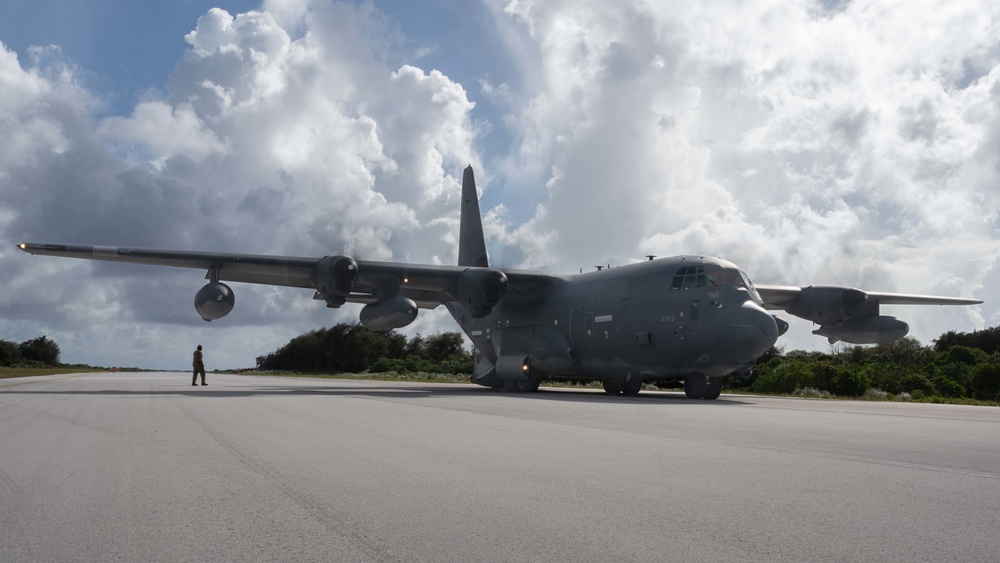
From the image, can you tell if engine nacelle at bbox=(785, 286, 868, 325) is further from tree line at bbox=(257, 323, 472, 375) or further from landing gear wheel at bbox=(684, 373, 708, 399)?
tree line at bbox=(257, 323, 472, 375)

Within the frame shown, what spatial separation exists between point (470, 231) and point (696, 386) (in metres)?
15.8

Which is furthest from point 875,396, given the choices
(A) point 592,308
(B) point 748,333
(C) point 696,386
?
(A) point 592,308

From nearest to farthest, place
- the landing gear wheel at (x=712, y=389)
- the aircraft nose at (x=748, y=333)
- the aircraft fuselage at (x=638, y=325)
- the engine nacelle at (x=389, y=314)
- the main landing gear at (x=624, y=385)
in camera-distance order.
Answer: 1. the aircraft nose at (x=748, y=333)
2. the aircraft fuselage at (x=638, y=325)
3. the landing gear wheel at (x=712, y=389)
4. the engine nacelle at (x=389, y=314)
5. the main landing gear at (x=624, y=385)

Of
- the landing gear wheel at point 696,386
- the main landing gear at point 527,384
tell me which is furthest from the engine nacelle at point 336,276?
the landing gear wheel at point 696,386

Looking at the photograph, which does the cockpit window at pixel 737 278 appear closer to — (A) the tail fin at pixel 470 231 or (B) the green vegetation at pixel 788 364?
(B) the green vegetation at pixel 788 364

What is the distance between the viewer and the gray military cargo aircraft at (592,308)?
2147 cm

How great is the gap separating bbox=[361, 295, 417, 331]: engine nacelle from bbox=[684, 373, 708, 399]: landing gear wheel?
8.82 metres

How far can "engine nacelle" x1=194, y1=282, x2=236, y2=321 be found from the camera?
23.0m

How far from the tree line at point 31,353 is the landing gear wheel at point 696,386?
8081 centimetres

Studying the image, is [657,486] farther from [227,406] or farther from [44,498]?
[227,406]

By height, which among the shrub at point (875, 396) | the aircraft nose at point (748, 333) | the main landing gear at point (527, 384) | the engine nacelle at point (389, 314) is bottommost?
the shrub at point (875, 396)

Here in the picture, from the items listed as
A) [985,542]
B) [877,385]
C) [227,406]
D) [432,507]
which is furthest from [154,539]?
[877,385]

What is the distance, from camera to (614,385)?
2600cm

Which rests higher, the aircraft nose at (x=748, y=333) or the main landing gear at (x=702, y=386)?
the aircraft nose at (x=748, y=333)
